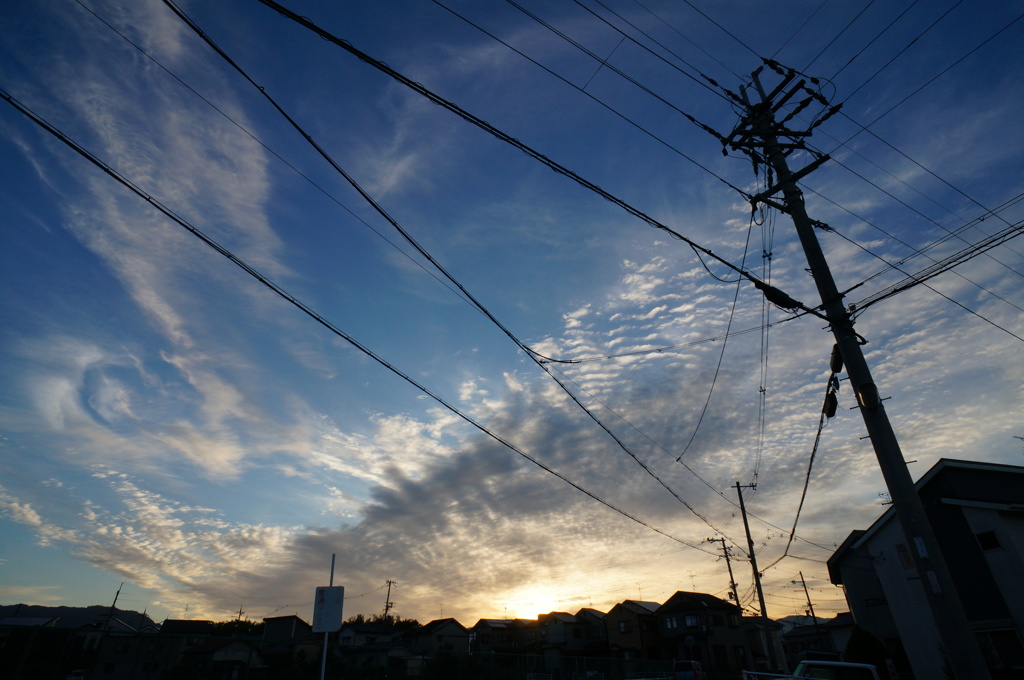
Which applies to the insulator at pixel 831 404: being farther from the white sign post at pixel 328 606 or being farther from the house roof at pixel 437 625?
the house roof at pixel 437 625

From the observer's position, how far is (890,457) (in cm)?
813

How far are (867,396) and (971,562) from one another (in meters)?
17.8

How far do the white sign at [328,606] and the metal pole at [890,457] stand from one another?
974 centimetres

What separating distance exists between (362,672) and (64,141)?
14.1m

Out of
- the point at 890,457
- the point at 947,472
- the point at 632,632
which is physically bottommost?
the point at 632,632

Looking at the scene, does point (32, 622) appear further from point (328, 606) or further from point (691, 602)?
Answer: point (691, 602)

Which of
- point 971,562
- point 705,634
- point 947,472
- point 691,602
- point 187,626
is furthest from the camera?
point 187,626

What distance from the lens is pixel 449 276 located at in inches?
326

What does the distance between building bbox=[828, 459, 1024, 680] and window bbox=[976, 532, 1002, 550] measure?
3 cm

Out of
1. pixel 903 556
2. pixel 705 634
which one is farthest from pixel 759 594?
pixel 705 634

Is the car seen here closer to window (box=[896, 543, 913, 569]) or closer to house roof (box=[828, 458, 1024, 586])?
house roof (box=[828, 458, 1024, 586])

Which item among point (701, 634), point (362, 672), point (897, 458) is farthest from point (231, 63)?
point (701, 634)

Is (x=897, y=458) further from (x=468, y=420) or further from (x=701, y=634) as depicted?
(x=701, y=634)

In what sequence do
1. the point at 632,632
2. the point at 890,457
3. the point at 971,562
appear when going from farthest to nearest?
the point at 632,632 → the point at 971,562 → the point at 890,457
